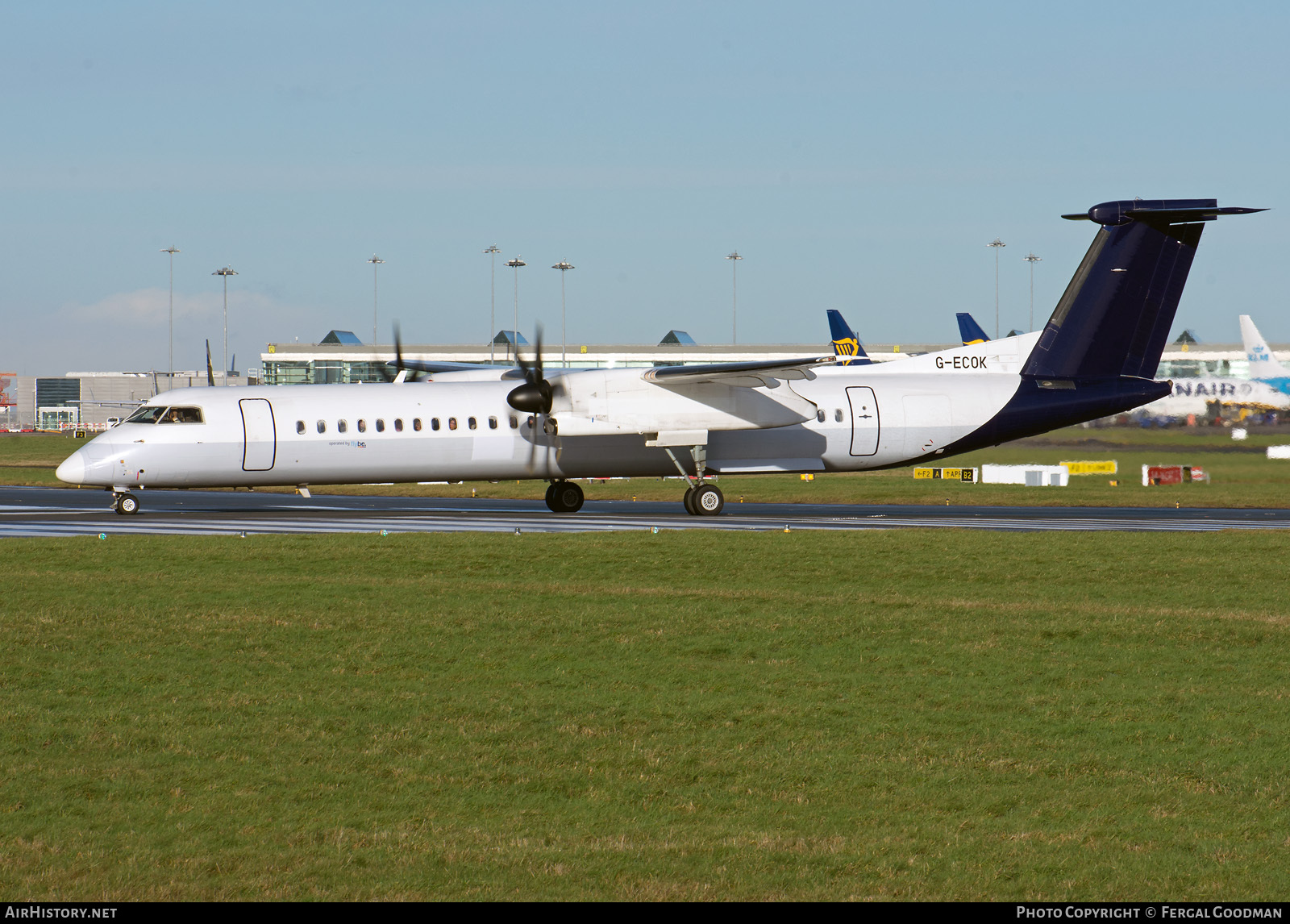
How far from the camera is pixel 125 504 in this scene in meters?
33.1

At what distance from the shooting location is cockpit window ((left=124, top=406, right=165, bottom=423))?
32594 millimetres

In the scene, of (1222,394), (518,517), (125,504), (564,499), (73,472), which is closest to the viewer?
(73,472)

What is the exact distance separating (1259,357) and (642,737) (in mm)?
64273

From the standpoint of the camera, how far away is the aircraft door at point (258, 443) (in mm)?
32406

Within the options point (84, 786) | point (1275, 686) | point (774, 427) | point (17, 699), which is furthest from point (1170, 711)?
point (774, 427)

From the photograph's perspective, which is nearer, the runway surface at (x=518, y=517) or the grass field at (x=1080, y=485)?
the runway surface at (x=518, y=517)

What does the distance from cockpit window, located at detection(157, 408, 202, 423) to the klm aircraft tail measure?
47.3 metres

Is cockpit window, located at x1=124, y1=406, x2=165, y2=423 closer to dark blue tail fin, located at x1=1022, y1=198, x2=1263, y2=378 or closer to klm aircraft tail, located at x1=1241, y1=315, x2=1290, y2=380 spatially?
dark blue tail fin, located at x1=1022, y1=198, x2=1263, y2=378

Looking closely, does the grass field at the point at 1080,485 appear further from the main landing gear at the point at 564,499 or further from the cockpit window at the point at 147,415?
the cockpit window at the point at 147,415

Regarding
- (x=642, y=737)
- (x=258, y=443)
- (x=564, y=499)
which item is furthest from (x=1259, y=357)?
(x=642, y=737)

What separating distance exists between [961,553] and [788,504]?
17.3 m

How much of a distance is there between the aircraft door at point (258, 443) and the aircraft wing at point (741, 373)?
966 cm

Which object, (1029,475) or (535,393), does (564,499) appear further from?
(1029,475)

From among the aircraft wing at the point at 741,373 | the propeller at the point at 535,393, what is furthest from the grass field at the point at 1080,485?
the propeller at the point at 535,393
